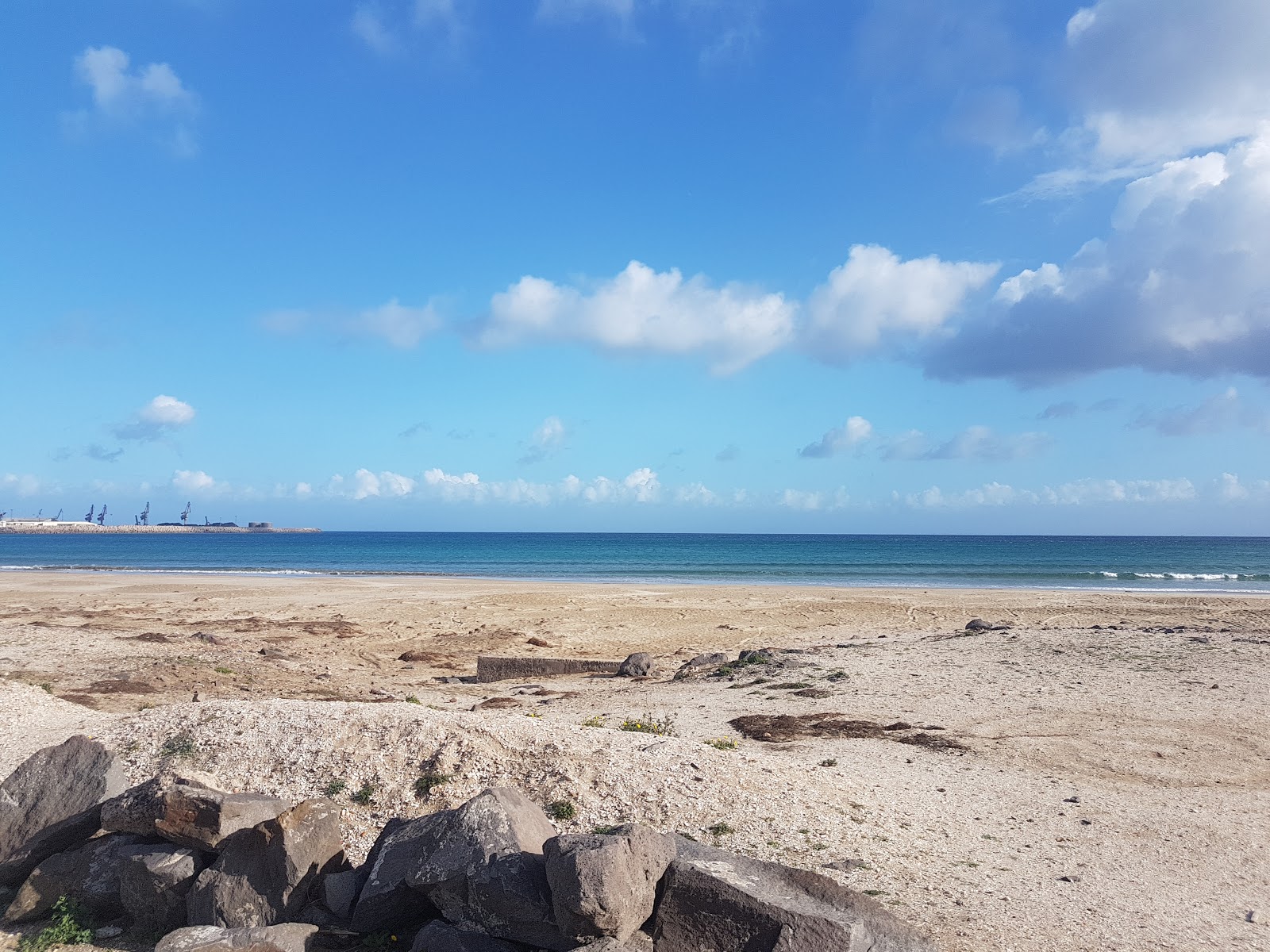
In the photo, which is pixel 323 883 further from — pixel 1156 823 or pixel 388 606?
pixel 388 606

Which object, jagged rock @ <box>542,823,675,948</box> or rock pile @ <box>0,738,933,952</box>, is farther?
rock pile @ <box>0,738,933,952</box>

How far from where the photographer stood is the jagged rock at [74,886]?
6.62 m

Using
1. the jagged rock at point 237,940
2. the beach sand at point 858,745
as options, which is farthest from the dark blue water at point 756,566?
the jagged rock at point 237,940

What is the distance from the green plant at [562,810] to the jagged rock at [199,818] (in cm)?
242

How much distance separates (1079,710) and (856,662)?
15.5ft

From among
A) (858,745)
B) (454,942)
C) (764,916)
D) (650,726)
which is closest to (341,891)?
(454,942)

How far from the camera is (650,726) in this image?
11.3 meters

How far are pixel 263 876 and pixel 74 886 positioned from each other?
1799 mm

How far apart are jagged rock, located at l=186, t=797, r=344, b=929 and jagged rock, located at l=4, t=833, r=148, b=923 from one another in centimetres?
92

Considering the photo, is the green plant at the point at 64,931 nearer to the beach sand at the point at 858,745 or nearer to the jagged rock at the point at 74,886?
the jagged rock at the point at 74,886

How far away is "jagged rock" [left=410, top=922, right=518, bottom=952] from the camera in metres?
5.68

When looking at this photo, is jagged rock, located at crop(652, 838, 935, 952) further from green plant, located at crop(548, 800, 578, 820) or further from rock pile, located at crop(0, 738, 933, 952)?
green plant, located at crop(548, 800, 578, 820)

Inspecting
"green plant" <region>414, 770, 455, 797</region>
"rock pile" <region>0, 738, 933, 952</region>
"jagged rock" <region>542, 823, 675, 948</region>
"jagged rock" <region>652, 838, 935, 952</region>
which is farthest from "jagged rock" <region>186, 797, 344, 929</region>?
"jagged rock" <region>652, 838, 935, 952</region>

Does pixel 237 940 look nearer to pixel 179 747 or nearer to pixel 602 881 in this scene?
pixel 602 881
